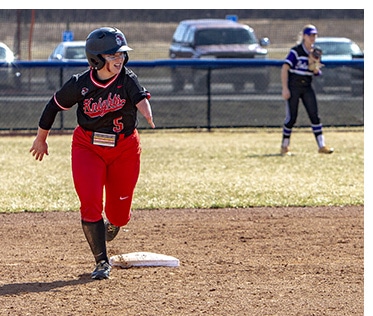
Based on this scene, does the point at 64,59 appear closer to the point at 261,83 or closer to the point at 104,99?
the point at 261,83

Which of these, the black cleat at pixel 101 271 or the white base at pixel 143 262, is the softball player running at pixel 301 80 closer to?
the white base at pixel 143 262

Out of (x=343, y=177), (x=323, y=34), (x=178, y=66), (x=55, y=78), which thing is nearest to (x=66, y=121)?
(x=55, y=78)

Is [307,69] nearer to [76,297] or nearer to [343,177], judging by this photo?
[343,177]

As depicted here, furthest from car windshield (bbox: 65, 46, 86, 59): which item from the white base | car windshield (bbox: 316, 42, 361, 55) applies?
the white base

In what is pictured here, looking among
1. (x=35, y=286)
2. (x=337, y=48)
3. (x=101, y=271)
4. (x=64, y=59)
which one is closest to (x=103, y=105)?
(x=101, y=271)

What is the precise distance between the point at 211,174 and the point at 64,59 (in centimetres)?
978

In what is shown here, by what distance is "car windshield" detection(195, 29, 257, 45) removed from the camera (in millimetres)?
21641

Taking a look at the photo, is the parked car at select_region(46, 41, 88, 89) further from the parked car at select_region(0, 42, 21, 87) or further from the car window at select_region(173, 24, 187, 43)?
the car window at select_region(173, 24, 187, 43)

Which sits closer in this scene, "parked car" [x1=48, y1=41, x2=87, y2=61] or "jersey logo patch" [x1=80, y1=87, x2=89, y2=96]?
"jersey logo patch" [x1=80, y1=87, x2=89, y2=96]

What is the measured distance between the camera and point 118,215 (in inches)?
250

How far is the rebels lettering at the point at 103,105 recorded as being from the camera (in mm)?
5969

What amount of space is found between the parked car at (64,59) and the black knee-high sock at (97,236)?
35.5 ft

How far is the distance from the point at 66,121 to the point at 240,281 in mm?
11087

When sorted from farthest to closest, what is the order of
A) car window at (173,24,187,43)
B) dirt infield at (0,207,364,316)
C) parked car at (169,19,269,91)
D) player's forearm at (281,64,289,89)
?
1. car window at (173,24,187,43)
2. parked car at (169,19,269,91)
3. player's forearm at (281,64,289,89)
4. dirt infield at (0,207,364,316)
